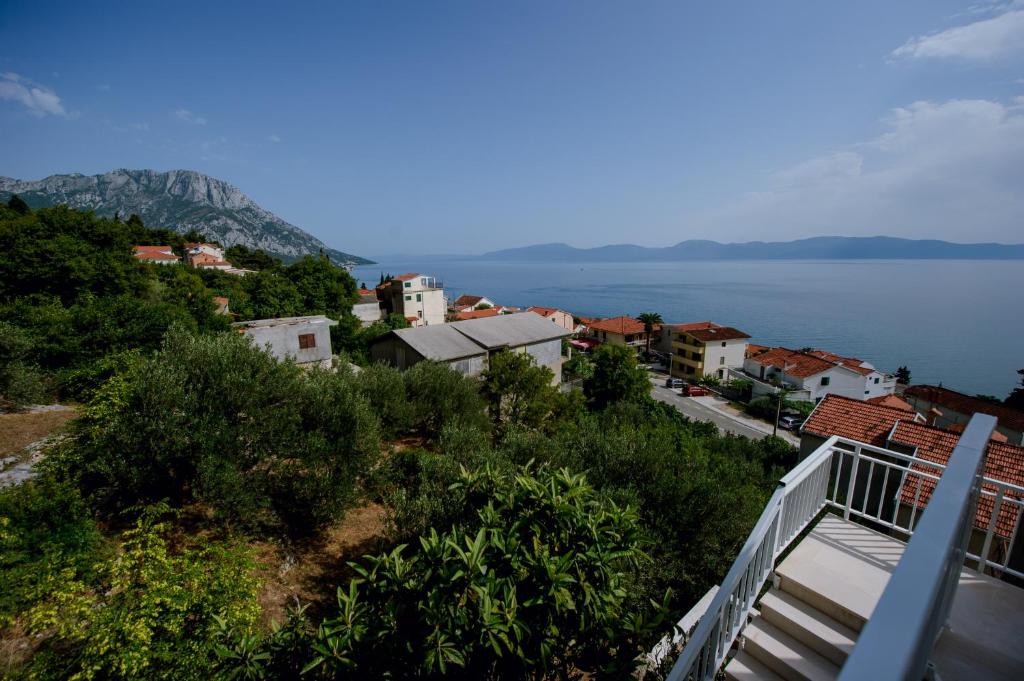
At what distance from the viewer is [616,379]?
134 feet

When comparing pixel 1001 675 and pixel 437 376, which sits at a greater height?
pixel 1001 675

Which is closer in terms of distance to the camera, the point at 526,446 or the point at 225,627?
the point at 225,627

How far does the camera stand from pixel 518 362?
22516mm

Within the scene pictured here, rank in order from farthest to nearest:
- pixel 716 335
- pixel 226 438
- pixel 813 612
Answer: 1. pixel 716 335
2. pixel 226 438
3. pixel 813 612

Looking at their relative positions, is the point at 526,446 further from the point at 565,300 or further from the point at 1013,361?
the point at 565,300

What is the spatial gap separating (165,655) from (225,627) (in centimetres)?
60

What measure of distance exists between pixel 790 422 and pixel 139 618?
159 feet

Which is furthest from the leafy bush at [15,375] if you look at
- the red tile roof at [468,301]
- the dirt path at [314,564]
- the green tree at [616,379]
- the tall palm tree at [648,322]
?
the red tile roof at [468,301]

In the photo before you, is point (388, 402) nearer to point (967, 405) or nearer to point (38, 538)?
point (38, 538)

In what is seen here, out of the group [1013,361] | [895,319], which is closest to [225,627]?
[1013,361]

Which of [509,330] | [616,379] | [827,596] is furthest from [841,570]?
[616,379]

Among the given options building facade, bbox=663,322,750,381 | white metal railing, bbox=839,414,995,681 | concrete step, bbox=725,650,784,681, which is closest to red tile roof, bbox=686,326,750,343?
building facade, bbox=663,322,750,381

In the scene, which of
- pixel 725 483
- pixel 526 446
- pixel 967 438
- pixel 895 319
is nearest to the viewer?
pixel 967 438

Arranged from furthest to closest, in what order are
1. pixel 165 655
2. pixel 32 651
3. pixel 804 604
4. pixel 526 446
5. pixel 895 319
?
pixel 895 319, pixel 526 446, pixel 32 651, pixel 165 655, pixel 804 604
